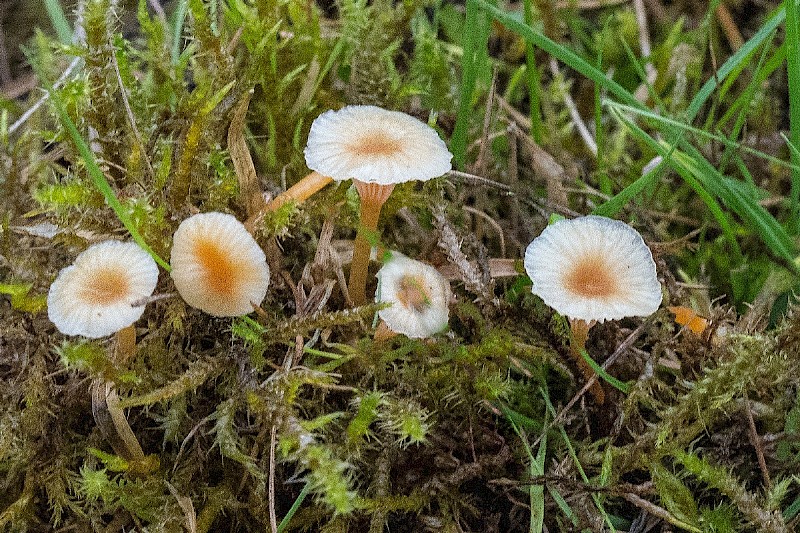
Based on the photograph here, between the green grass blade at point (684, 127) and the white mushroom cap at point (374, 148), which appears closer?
the white mushroom cap at point (374, 148)

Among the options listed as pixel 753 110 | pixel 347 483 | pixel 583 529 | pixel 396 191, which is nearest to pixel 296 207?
pixel 396 191

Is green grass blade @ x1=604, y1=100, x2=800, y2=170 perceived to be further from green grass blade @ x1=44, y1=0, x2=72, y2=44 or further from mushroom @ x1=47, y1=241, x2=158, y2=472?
green grass blade @ x1=44, y1=0, x2=72, y2=44

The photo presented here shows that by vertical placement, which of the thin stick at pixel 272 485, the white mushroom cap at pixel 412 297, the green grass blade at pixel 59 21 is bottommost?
the thin stick at pixel 272 485

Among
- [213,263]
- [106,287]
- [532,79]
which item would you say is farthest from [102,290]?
[532,79]

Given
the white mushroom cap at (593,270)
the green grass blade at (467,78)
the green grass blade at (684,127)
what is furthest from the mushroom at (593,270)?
the green grass blade at (467,78)

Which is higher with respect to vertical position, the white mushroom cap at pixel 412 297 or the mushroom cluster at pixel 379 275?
the mushroom cluster at pixel 379 275

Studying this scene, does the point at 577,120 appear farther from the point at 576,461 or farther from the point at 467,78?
the point at 576,461

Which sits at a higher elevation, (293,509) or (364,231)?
(364,231)

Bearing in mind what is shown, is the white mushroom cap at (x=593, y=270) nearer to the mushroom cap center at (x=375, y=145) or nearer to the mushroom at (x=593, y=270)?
the mushroom at (x=593, y=270)
